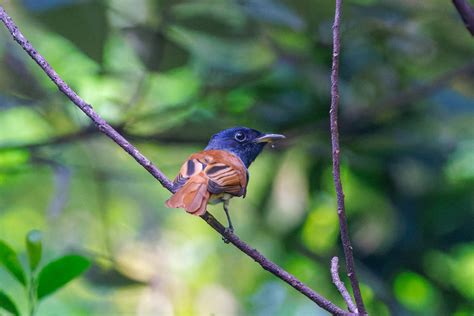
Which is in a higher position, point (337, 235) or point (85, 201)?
point (337, 235)

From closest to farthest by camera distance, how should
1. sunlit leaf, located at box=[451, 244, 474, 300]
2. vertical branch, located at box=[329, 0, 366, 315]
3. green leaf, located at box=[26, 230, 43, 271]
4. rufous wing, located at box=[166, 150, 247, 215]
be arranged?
vertical branch, located at box=[329, 0, 366, 315], green leaf, located at box=[26, 230, 43, 271], rufous wing, located at box=[166, 150, 247, 215], sunlit leaf, located at box=[451, 244, 474, 300]

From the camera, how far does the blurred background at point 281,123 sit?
12.9ft

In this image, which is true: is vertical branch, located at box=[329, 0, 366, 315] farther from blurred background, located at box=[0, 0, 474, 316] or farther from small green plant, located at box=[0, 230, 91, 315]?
blurred background, located at box=[0, 0, 474, 316]

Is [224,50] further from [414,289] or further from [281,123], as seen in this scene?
[414,289]

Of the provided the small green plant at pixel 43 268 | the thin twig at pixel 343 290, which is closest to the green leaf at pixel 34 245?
the small green plant at pixel 43 268

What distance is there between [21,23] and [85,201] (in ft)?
3.57

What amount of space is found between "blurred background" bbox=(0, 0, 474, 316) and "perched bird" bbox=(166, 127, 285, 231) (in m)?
0.30

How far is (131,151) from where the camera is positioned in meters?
2.29

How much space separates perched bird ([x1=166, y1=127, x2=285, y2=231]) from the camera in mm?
2764

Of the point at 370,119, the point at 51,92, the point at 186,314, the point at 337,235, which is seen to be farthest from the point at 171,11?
the point at 186,314

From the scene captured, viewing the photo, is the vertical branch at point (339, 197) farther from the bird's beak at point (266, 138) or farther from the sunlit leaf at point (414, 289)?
the sunlit leaf at point (414, 289)

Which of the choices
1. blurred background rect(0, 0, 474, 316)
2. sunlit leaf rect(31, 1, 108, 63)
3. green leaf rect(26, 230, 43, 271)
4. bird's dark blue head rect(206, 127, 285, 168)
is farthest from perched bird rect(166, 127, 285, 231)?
sunlit leaf rect(31, 1, 108, 63)

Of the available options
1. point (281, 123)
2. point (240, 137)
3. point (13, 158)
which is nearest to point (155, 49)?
point (240, 137)

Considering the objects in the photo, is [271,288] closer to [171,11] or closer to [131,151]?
[171,11]
